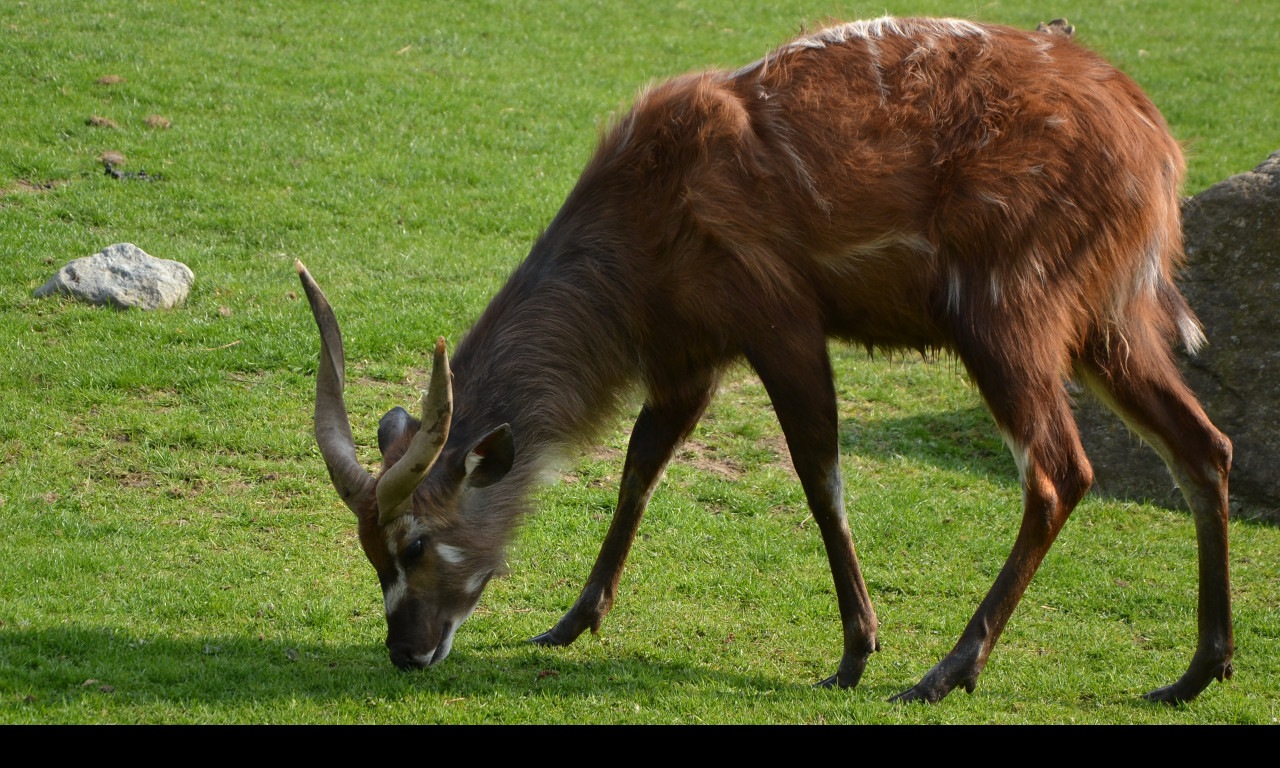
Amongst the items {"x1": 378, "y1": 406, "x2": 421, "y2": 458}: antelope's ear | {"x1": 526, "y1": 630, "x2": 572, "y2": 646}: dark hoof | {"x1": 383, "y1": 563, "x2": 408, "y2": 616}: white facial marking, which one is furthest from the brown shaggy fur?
{"x1": 526, "y1": 630, "x2": 572, "y2": 646}: dark hoof

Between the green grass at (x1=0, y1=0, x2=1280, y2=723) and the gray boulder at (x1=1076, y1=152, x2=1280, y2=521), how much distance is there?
41cm

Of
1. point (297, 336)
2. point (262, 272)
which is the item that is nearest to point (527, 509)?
point (297, 336)

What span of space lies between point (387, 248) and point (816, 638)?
6.19 meters

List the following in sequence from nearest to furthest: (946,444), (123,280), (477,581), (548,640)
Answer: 1. (477,581)
2. (548,640)
3. (946,444)
4. (123,280)

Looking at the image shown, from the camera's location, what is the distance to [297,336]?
878cm

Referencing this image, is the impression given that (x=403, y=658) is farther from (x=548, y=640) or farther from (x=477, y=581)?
(x=548, y=640)

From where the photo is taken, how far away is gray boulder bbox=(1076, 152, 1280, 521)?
7777 millimetres

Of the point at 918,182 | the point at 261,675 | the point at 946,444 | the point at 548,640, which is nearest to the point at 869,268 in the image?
the point at 918,182

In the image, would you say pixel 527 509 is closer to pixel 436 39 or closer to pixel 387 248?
pixel 387 248

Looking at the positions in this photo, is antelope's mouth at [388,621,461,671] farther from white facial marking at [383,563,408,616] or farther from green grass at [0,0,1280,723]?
white facial marking at [383,563,408,616]

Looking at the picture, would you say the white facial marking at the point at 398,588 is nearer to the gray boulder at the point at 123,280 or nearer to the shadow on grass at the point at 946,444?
the shadow on grass at the point at 946,444

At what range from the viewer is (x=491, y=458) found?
4984 millimetres

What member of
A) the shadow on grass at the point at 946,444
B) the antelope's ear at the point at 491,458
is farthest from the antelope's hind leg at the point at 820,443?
the shadow on grass at the point at 946,444

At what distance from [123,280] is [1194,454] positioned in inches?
295
